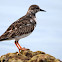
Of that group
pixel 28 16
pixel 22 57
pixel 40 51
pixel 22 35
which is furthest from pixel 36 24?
pixel 22 57

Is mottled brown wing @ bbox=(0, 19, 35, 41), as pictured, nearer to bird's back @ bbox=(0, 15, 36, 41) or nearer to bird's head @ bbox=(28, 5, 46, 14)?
bird's back @ bbox=(0, 15, 36, 41)

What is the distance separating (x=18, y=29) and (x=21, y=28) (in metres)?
0.32

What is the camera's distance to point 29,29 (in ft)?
47.9

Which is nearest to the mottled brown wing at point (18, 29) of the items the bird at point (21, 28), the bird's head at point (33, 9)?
the bird at point (21, 28)

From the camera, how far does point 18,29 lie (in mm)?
14320

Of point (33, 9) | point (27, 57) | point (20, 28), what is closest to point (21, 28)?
point (20, 28)

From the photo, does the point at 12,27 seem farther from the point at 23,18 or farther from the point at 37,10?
the point at 37,10

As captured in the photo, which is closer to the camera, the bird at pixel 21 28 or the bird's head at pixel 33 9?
the bird at pixel 21 28

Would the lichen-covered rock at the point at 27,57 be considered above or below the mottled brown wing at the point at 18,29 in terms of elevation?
below

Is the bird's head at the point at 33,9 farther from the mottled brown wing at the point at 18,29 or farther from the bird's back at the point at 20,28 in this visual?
the mottled brown wing at the point at 18,29

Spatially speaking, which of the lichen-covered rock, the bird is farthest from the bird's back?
the lichen-covered rock

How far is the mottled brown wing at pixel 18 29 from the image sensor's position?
1384 cm

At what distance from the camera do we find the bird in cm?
1386

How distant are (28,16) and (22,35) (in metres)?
2.29
